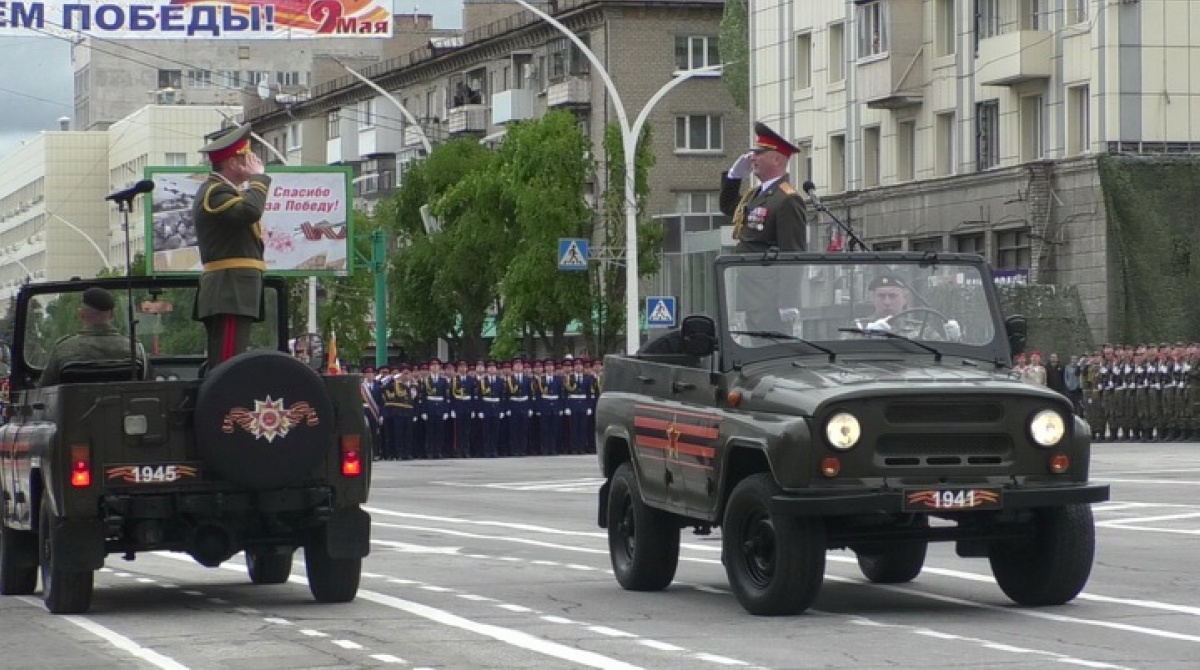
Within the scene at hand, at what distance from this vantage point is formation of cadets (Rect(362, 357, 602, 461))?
50.0 metres

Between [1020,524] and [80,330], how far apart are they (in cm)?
598

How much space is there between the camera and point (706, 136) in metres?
81.5

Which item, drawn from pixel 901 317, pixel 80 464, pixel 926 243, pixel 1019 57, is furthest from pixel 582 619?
pixel 926 243

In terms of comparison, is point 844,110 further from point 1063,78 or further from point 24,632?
point 24,632

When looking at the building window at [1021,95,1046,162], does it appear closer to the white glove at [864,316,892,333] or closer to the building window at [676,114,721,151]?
the building window at [676,114,721,151]

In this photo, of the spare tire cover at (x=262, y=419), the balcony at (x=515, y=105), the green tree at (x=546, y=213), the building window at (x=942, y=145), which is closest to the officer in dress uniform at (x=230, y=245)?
the spare tire cover at (x=262, y=419)

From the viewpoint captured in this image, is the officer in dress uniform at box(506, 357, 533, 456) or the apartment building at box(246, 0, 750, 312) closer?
the officer in dress uniform at box(506, 357, 533, 456)

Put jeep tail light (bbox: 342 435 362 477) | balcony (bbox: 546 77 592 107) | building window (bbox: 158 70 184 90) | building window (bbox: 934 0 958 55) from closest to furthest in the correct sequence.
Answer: jeep tail light (bbox: 342 435 362 477) < building window (bbox: 934 0 958 55) < balcony (bbox: 546 77 592 107) < building window (bbox: 158 70 184 90)

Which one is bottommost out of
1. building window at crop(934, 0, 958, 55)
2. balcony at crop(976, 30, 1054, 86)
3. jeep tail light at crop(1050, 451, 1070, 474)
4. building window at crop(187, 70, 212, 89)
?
jeep tail light at crop(1050, 451, 1070, 474)

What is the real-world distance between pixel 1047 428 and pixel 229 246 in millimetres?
5076

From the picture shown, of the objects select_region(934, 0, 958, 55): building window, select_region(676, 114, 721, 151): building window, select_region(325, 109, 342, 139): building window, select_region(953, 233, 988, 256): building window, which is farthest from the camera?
select_region(325, 109, 342, 139): building window

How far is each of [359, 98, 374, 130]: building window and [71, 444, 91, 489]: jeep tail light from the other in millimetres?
92311

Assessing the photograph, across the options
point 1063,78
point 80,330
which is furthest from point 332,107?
point 80,330

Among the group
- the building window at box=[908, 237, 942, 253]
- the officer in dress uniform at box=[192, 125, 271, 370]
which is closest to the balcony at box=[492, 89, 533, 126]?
the building window at box=[908, 237, 942, 253]
